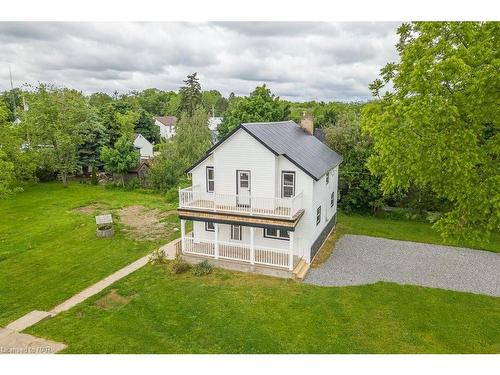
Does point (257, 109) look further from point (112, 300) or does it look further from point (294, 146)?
point (112, 300)

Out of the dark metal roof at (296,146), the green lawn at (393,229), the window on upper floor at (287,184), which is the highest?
the dark metal roof at (296,146)

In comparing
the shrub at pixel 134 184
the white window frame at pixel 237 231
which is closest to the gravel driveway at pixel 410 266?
the white window frame at pixel 237 231

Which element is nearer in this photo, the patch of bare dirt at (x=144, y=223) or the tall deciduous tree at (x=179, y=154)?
the patch of bare dirt at (x=144, y=223)

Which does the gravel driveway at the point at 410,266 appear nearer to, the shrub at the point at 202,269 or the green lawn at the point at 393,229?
the green lawn at the point at 393,229

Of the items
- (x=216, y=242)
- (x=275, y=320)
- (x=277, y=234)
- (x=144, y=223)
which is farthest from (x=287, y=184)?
(x=144, y=223)

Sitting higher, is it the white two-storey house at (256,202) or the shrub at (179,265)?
the white two-storey house at (256,202)

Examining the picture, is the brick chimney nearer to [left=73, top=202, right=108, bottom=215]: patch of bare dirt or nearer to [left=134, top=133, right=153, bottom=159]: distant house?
[left=73, top=202, right=108, bottom=215]: patch of bare dirt

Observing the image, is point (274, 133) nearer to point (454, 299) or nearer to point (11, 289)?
point (454, 299)
